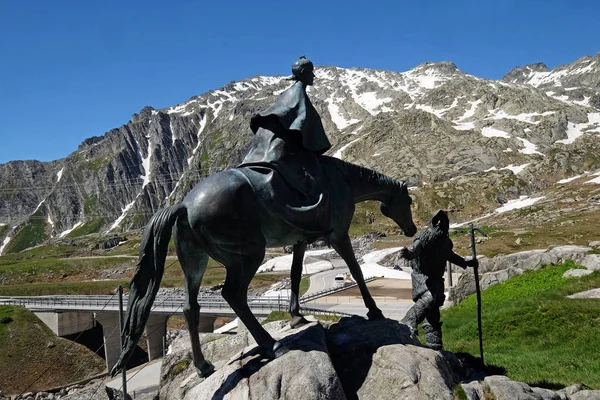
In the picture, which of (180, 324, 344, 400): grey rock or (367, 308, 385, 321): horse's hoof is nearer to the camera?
(180, 324, 344, 400): grey rock

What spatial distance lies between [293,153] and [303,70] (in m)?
1.86

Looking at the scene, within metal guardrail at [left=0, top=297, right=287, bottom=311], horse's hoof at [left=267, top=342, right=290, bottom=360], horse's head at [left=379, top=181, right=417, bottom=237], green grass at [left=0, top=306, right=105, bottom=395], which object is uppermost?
horse's head at [left=379, top=181, right=417, bottom=237]

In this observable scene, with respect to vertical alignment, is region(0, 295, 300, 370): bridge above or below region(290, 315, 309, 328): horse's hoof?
below

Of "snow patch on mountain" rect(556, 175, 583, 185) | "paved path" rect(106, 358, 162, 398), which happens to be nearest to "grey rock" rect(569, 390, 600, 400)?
"paved path" rect(106, 358, 162, 398)

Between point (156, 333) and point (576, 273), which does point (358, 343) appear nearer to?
point (576, 273)

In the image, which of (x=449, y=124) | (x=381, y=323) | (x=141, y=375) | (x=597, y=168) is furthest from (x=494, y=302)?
(x=449, y=124)

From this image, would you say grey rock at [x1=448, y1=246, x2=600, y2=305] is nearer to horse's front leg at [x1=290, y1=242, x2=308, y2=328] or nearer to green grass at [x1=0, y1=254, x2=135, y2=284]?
horse's front leg at [x1=290, y1=242, x2=308, y2=328]

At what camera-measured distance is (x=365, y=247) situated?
8631 centimetres

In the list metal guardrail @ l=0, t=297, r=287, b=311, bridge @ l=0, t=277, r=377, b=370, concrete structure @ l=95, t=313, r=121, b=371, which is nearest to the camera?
bridge @ l=0, t=277, r=377, b=370

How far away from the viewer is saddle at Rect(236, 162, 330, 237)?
7539 mm

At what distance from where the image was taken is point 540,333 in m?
13.9

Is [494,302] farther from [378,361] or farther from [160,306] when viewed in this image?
[160,306]

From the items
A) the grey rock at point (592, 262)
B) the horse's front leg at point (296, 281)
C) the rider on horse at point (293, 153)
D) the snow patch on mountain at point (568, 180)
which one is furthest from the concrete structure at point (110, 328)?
the snow patch on mountain at point (568, 180)

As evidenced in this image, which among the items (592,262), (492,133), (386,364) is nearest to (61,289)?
(592,262)
